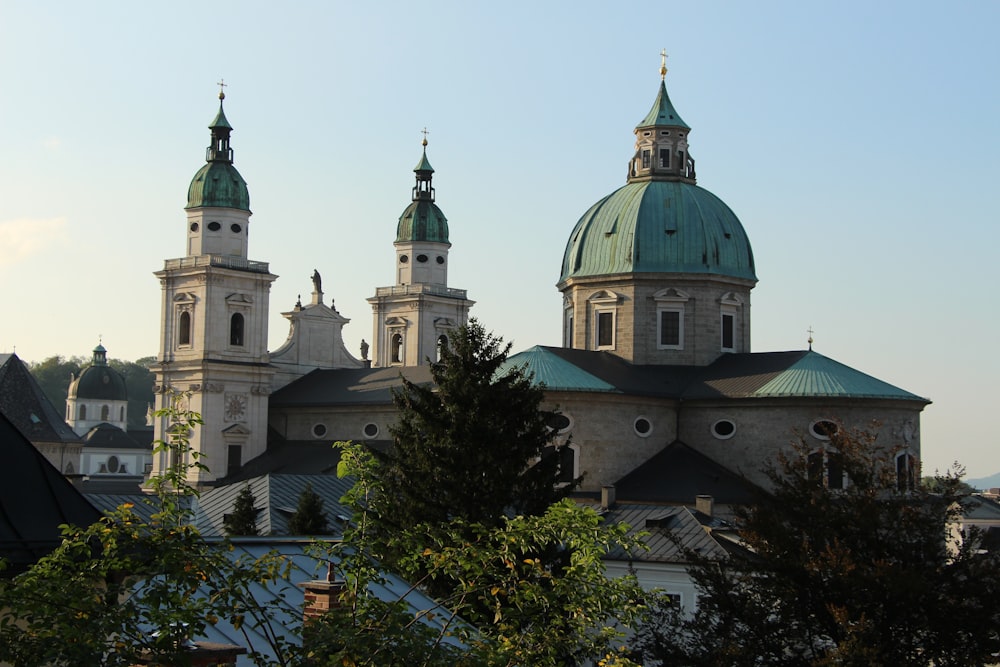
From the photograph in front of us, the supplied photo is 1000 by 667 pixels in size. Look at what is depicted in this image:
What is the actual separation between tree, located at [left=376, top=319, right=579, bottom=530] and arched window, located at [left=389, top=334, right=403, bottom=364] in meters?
55.1

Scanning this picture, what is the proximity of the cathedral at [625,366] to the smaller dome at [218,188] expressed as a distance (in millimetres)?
76

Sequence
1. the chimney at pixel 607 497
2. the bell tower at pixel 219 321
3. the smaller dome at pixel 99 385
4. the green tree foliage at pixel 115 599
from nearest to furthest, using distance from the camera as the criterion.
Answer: the green tree foliage at pixel 115 599 < the chimney at pixel 607 497 < the bell tower at pixel 219 321 < the smaller dome at pixel 99 385

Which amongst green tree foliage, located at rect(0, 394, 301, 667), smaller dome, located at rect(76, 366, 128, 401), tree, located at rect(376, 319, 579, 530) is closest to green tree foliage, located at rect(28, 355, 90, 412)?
smaller dome, located at rect(76, 366, 128, 401)

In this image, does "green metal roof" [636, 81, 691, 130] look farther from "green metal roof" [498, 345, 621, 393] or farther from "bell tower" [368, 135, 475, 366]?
"bell tower" [368, 135, 475, 366]

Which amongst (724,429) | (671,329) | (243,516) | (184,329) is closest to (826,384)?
(724,429)

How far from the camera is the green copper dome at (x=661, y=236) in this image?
195ft

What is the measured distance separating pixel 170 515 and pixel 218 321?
6472 centimetres

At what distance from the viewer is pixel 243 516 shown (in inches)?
1740

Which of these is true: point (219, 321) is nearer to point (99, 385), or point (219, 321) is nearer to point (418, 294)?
point (418, 294)

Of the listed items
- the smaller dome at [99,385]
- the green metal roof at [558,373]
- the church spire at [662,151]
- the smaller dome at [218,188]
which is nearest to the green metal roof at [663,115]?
the church spire at [662,151]

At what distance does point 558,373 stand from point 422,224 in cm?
3772

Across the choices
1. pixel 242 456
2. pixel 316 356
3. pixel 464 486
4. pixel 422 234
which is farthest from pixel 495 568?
pixel 422 234

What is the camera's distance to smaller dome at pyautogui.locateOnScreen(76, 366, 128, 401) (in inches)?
6038

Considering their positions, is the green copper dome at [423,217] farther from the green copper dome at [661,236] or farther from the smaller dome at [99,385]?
the smaller dome at [99,385]
